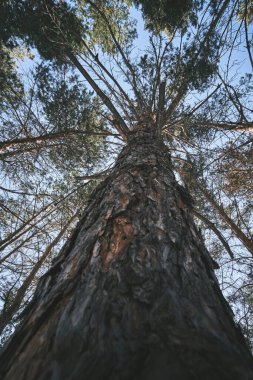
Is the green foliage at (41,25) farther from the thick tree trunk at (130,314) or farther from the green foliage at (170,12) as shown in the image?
the thick tree trunk at (130,314)

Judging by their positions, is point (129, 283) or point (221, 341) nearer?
point (221, 341)

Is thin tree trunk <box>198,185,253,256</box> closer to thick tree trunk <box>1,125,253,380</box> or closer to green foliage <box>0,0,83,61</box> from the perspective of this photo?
thick tree trunk <box>1,125,253,380</box>

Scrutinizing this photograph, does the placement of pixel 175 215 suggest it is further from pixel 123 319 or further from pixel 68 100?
pixel 68 100

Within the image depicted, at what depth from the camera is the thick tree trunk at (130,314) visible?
0.71 meters

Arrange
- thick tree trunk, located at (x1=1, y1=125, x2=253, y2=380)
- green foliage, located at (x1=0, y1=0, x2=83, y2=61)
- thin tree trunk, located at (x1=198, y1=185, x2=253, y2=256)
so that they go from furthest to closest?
green foliage, located at (x1=0, y1=0, x2=83, y2=61), thin tree trunk, located at (x1=198, y1=185, x2=253, y2=256), thick tree trunk, located at (x1=1, y1=125, x2=253, y2=380)

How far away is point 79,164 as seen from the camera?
6.63 meters

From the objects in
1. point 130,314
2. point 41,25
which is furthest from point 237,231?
point 41,25

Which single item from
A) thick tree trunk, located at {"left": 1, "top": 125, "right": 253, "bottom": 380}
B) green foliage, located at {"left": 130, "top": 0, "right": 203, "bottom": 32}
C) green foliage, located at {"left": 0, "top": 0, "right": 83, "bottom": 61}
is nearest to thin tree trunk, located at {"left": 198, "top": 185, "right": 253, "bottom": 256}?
green foliage, located at {"left": 130, "top": 0, "right": 203, "bottom": 32}

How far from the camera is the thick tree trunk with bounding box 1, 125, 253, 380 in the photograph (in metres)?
0.71

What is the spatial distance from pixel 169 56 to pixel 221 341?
17.9ft

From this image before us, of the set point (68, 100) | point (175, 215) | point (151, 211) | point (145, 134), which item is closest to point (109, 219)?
point (151, 211)

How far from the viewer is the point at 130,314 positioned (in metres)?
0.87

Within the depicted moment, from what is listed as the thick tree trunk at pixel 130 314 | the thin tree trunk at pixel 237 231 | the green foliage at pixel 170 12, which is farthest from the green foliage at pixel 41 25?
the thick tree trunk at pixel 130 314

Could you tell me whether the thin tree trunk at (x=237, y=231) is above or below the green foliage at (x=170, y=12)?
below
